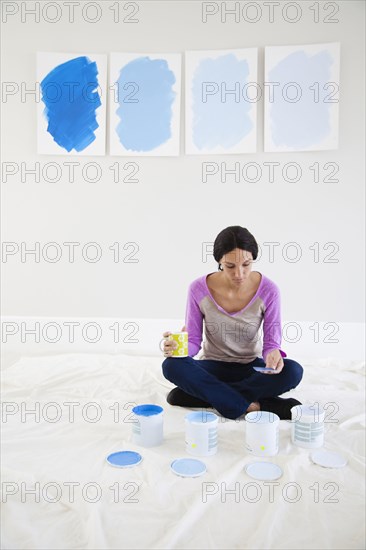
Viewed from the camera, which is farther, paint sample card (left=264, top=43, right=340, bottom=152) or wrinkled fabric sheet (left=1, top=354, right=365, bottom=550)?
paint sample card (left=264, top=43, right=340, bottom=152)

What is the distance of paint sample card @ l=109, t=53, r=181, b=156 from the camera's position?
246 centimetres

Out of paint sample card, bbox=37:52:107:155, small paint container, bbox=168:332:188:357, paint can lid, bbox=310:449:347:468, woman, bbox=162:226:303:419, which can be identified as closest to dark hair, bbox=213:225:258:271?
Result: woman, bbox=162:226:303:419

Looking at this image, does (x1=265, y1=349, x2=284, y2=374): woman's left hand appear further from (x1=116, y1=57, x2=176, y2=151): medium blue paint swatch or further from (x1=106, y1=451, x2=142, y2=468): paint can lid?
(x1=116, y1=57, x2=176, y2=151): medium blue paint swatch

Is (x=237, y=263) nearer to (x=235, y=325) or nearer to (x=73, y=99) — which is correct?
(x=235, y=325)

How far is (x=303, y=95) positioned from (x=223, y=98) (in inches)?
14.8

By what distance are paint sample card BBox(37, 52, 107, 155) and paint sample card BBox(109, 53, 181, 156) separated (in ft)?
0.22

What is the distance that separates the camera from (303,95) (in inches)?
94.1

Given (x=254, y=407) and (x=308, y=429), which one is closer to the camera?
(x=308, y=429)

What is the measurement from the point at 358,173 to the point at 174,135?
2.96 feet

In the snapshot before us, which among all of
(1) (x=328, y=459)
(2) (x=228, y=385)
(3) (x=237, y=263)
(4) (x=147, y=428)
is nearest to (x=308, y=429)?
(1) (x=328, y=459)

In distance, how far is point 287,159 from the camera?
8.05ft

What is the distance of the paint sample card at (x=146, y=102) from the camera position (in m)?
2.46

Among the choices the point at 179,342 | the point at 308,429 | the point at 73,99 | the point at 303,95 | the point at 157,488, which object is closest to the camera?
the point at 157,488

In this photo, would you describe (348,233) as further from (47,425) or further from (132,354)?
(47,425)
